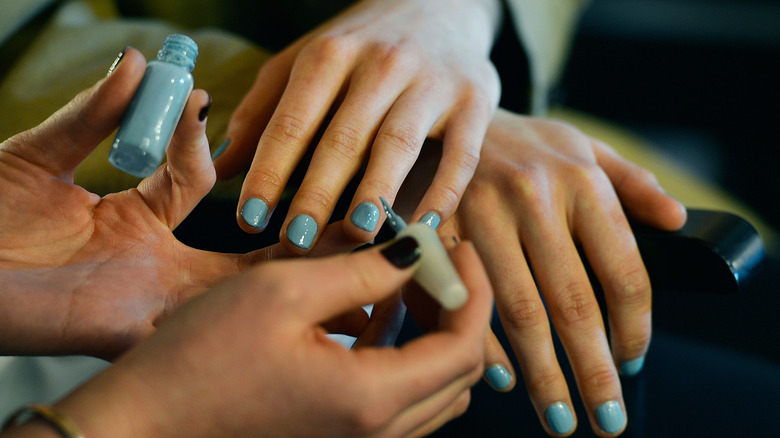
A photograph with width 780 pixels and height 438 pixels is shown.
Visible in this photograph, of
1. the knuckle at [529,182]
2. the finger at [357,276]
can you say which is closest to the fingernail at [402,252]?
the finger at [357,276]

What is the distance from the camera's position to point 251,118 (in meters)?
0.54

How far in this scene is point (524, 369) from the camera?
488 mm

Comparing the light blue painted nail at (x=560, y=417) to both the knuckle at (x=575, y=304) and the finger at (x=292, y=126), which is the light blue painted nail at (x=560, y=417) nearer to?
the knuckle at (x=575, y=304)

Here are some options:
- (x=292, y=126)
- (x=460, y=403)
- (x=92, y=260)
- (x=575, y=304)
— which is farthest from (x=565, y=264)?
(x=92, y=260)

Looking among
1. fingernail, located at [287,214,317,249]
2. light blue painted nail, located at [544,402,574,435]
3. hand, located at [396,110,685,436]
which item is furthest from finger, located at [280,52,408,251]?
light blue painted nail, located at [544,402,574,435]

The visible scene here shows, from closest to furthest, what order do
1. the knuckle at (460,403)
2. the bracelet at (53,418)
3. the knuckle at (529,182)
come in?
the bracelet at (53,418), the knuckle at (460,403), the knuckle at (529,182)

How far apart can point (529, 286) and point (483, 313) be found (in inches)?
6.6

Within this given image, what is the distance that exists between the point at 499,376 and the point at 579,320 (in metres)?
0.08

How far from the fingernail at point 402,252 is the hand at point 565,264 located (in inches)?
7.0

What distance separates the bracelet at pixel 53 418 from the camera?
281mm

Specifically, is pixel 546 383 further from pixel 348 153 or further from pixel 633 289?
pixel 348 153

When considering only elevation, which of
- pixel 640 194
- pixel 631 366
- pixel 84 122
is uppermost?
pixel 84 122

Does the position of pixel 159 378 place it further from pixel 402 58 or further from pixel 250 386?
pixel 402 58

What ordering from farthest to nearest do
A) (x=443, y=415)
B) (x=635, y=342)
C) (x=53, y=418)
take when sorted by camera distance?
(x=635, y=342) → (x=443, y=415) → (x=53, y=418)
